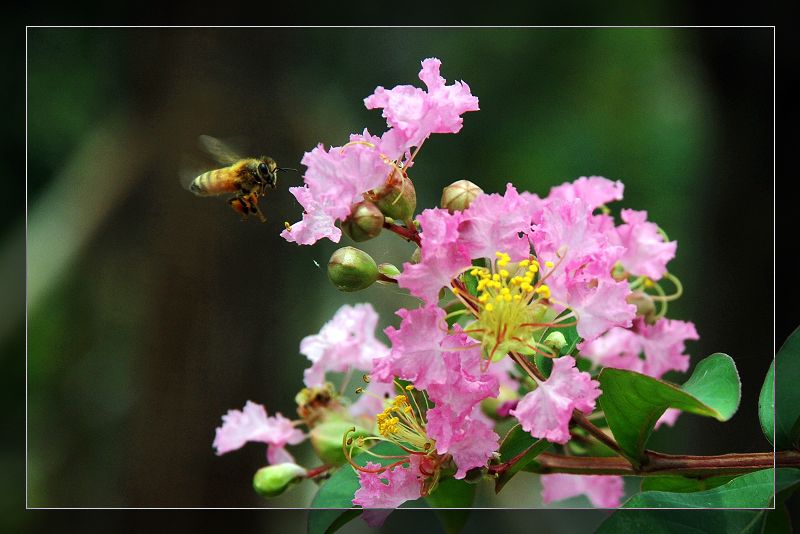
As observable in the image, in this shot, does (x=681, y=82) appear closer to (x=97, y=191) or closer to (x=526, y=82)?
(x=526, y=82)

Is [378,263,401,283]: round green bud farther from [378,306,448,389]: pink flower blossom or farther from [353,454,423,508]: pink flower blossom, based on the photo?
[353,454,423,508]: pink flower blossom

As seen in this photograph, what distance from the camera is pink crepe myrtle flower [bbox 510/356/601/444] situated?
28.4 inches

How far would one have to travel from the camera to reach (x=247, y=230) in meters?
0.95

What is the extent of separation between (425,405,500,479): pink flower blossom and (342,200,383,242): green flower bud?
0.15 m

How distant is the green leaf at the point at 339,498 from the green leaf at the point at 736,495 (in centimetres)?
23

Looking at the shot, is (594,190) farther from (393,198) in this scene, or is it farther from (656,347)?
(393,198)

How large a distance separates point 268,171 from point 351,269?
0.22 meters

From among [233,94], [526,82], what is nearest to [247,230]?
[233,94]

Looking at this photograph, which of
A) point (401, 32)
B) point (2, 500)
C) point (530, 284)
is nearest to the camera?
point (530, 284)

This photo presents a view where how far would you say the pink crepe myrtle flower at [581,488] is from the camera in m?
1.05

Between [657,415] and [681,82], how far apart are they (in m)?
0.50

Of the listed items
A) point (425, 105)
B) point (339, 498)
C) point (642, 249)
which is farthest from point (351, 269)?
point (642, 249)

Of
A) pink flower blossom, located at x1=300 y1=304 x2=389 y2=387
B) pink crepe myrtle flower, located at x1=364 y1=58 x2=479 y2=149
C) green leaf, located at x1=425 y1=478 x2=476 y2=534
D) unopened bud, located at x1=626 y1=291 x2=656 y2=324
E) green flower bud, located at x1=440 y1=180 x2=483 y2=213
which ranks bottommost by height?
green leaf, located at x1=425 y1=478 x2=476 y2=534

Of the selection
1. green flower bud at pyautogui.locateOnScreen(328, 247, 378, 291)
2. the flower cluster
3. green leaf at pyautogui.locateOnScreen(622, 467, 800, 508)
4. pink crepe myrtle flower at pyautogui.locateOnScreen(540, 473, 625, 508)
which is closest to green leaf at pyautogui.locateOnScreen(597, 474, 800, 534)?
green leaf at pyautogui.locateOnScreen(622, 467, 800, 508)
